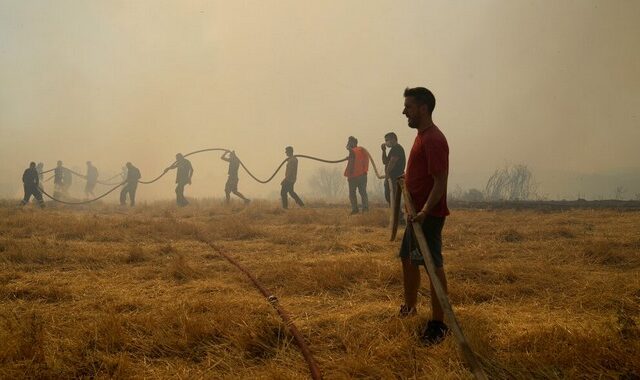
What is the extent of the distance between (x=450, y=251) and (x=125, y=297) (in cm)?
461

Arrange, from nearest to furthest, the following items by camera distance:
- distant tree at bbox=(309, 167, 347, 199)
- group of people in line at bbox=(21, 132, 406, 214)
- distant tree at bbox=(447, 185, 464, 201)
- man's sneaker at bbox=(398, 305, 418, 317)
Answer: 1. man's sneaker at bbox=(398, 305, 418, 317)
2. group of people in line at bbox=(21, 132, 406, 214)
3. distant tree at bbox=(447, 185, 464, 201)
4. distant tree at bbox=(309, 167, 347, 199)

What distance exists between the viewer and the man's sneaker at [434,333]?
2.93m

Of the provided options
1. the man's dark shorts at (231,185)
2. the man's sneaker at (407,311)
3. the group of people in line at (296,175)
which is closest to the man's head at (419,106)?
the man's sneaker at (407,311)

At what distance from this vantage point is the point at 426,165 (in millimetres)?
3262

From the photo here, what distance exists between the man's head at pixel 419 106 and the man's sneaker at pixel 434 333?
154 cm

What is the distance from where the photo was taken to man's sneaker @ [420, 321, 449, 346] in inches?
115

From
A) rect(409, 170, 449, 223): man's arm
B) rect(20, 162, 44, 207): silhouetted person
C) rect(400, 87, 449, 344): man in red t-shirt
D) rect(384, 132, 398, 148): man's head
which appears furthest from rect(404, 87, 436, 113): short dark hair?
rect(20, 162, 44, 207): silhouetted person

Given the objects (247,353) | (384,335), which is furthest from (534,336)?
(247,353)

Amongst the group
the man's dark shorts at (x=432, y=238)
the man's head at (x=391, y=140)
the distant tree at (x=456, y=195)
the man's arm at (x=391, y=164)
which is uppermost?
the man's head at (x=391, y=140)

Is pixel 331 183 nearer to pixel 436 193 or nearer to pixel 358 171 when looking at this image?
pixel 358 171

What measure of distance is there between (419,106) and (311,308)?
204cm

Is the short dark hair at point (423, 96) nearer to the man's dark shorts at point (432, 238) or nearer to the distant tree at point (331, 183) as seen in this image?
the man's dark shorts at point (432, 238)

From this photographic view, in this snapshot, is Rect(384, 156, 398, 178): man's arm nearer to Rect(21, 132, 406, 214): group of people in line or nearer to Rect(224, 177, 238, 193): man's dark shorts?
Rect(21, 132, 406, 214): group of people in line

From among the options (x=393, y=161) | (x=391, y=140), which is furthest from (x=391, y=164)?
(x=391, y=140)
